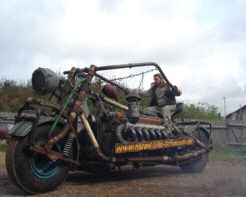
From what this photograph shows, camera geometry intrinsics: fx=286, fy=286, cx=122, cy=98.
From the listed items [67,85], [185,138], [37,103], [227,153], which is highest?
[67,85]

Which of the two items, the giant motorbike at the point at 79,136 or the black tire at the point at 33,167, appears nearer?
the black tire at the point at 33,167

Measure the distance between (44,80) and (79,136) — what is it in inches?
47.4

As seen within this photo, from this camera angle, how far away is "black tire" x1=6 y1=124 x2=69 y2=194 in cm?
360

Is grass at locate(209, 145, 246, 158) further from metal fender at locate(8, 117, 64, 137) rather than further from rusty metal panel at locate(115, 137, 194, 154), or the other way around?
metal fender at locate(8, 117, 64, 137)

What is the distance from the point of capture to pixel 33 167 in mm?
3791

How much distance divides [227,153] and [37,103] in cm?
1175

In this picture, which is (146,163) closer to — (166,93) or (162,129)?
(162,129)

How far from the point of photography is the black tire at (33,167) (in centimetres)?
360

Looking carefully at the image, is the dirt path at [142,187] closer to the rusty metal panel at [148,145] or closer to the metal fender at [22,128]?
the rusty metal panel at [148,145]

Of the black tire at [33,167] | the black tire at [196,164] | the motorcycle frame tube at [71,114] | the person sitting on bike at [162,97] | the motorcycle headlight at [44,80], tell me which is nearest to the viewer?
the black tire at [33,167]

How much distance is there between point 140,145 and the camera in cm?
494

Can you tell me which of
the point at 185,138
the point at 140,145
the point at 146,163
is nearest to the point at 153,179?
the point at 146,163

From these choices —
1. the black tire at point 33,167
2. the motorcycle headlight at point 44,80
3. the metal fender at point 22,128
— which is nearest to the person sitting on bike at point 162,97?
the motorcycle headlight at point 44,80

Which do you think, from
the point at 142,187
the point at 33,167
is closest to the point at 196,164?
the point at 142,187
